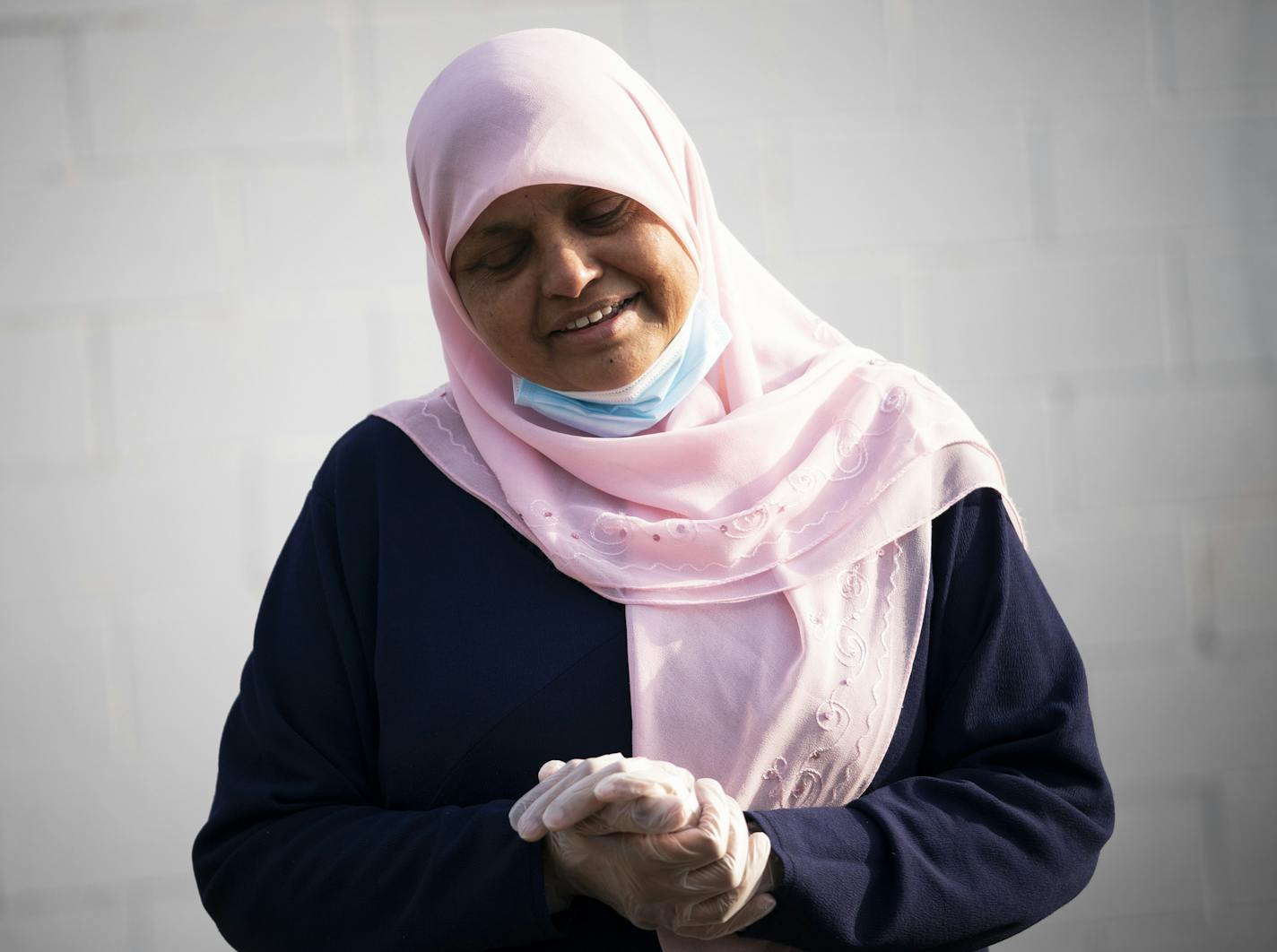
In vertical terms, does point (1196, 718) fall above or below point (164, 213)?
below

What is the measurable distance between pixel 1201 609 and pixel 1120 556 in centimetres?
16

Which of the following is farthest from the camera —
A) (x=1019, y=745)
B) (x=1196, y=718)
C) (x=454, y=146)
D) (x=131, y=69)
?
(x=1196, y=718)

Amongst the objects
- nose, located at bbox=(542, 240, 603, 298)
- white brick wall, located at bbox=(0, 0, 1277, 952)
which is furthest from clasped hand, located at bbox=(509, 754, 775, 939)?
white brick wall, located at bbox=(0, 0, 1277, 952)

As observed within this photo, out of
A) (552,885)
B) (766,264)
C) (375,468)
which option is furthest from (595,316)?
(766,264)

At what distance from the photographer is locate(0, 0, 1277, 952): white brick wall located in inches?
83.0

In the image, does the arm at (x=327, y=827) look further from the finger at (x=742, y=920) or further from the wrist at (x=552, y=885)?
the finger at (x=742, y=920)

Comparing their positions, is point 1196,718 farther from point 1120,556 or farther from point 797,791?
point 797,791

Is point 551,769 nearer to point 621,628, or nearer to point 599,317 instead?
point 621,628

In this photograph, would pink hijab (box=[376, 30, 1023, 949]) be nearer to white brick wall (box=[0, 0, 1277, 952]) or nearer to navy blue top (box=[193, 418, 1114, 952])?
navy blue top (box=[193, 418, 1114, 952])

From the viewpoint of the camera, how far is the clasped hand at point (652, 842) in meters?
1.04

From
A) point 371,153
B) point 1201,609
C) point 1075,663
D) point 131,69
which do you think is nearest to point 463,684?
point 1075,663

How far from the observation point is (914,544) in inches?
50.5

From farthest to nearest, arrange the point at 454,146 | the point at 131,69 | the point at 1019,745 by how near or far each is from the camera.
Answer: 1. the point at 131,69
2. the point at 454,146
3. the point at 1019,745

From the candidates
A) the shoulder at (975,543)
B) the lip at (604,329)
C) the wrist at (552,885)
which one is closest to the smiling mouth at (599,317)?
the lip at (604,329)
